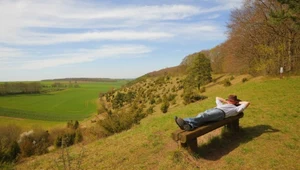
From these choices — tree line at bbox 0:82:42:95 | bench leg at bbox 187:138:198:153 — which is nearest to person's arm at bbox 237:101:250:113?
bench leg at bbox 187:138:198:153

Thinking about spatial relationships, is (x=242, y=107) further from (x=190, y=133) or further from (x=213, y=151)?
(x=190, y=133)

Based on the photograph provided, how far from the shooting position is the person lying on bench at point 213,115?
4.57m

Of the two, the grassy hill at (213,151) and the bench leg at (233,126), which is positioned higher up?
the bench leg at (233,126)

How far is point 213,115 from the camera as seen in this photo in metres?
4.96

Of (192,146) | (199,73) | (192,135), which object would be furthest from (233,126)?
(199,73)

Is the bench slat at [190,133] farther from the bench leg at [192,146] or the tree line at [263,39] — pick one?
the tree line at [263,39]

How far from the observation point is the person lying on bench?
4.57 metres

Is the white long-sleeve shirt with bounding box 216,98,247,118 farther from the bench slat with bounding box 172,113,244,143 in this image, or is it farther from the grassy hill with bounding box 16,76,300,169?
the grassy hill with bounding box 16,76,300,169

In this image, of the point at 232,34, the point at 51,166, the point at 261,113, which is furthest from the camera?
the point at 232,34

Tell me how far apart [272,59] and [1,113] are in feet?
197

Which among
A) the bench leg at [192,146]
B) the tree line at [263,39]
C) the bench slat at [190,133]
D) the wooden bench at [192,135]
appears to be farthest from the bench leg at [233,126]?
the tree line at [263,39]

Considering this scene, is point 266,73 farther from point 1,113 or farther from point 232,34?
point 1,113

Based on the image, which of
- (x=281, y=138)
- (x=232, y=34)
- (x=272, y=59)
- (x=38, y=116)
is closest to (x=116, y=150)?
(x=281, y=138)

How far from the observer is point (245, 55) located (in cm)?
2477
